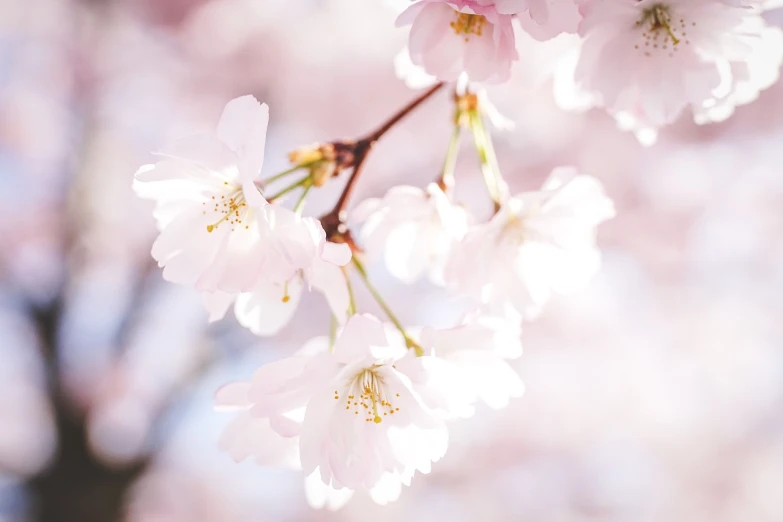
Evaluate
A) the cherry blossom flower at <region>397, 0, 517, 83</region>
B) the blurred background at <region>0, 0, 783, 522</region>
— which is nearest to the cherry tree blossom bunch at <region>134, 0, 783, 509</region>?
the cherry blossom flower at <region>397, 0, 517, 83</region>

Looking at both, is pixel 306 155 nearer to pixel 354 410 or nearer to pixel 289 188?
pixel 289 188

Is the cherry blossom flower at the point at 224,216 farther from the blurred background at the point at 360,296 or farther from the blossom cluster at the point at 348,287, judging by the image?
the blurred background at the point at 360,296

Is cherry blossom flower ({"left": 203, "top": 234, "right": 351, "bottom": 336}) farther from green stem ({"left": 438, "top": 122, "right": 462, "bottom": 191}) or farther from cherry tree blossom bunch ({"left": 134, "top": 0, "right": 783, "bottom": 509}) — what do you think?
green stem ({"left": 438, "top": 122, "right": 462, "bottom": 191})

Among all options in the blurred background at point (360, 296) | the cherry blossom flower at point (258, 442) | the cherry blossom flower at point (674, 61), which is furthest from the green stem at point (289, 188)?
the blurred background at point (360, 296)

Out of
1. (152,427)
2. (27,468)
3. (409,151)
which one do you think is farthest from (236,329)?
(409,151)

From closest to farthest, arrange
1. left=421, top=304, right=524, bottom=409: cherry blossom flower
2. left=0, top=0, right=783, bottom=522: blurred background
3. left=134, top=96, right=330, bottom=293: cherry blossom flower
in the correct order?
left=134, top=96, right=330, bottom=293: cherry blossom flower → left=421, top=304, right=524, bottom=409: cherry blossom flower → left=0, top=0, right=783, bottom=522: blurred background

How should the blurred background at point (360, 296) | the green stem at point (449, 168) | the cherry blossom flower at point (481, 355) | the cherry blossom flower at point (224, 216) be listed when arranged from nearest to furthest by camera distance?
the cherry blossom flower at point (224, 216) < the cherry blossom flower at point (481, 355) < the green stem at point (449, 168) < the blurred background at point (360, 296)

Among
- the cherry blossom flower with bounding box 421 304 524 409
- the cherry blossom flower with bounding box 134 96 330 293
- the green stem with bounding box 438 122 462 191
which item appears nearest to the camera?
the cherry blossom flower with bounding box 134 96 330 293
